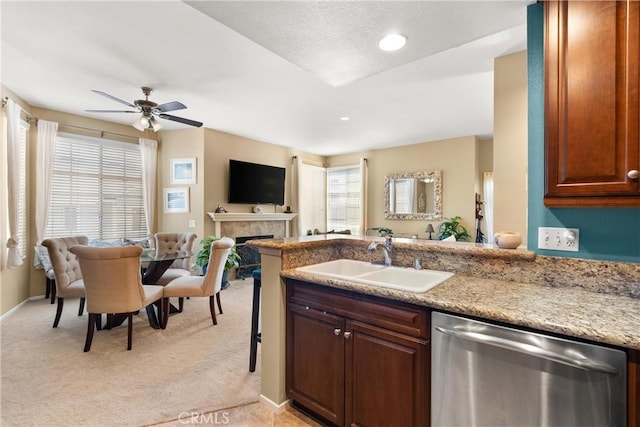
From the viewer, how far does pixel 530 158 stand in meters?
1.66

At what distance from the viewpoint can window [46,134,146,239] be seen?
442cm

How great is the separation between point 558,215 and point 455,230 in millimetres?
4258

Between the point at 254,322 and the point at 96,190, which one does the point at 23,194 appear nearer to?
the point at 96,190

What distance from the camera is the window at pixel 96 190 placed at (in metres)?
4.42

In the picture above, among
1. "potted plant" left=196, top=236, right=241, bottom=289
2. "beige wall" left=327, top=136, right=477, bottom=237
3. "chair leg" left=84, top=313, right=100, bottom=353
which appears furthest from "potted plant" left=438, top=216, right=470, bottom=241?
"chair leg" left=84, top=313, right=100, bottom=353

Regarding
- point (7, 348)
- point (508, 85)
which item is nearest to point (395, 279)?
point (508, 85)

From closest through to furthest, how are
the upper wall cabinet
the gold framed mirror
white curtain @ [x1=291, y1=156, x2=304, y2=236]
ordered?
the upper wall cabinet, the gold framed mirror, white curtain @ [x1=291, y1=156, x2=304, y2=236]

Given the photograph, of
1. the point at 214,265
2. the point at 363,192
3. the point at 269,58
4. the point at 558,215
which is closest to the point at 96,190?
the point at 214,265

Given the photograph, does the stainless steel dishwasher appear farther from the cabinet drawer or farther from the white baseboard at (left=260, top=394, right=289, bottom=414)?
the white baseboard at (left=260, top=394, right=289, bottom=414)

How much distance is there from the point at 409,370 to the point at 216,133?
196 inches

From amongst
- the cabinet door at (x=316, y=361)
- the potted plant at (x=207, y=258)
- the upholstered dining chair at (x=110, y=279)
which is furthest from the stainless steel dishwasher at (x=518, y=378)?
the potted plant at (x=207, y=258)

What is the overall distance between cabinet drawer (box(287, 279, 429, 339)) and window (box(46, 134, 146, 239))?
4375 mm

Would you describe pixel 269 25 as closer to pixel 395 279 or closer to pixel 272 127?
pixel 395 279

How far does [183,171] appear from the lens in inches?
206
